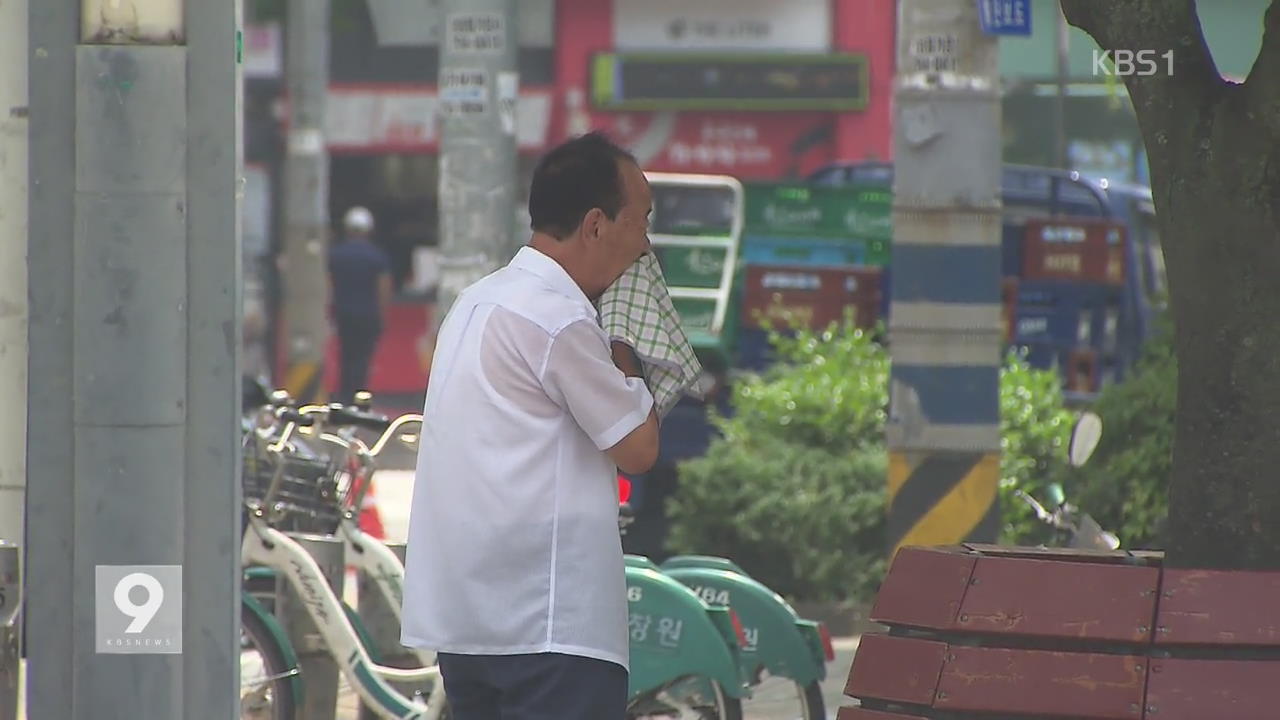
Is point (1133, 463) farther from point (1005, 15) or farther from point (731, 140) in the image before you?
point (731, 140)

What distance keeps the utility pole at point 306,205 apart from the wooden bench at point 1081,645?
50.7ft

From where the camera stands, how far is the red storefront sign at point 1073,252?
50.1ft

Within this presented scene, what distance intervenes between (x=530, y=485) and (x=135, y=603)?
3.89 feet

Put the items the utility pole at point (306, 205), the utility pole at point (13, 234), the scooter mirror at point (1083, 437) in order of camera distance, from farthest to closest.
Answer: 1. the utility pole at point (306, 205)
2. the scooter mirror at point (1083, 437)
3. the utility pole at point (13, 234)

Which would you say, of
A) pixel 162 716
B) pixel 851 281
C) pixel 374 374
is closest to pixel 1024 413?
pixel 851 281

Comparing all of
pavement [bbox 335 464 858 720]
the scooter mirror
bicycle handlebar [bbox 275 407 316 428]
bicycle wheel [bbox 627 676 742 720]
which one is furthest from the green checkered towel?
the scooter mirror

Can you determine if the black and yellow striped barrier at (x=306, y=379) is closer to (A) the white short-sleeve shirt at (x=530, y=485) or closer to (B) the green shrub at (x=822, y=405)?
(B) the green shrub at (x=822, y=405)

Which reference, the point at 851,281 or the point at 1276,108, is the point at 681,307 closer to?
the point at 851,281

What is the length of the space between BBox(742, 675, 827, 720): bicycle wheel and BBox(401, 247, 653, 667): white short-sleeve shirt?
92.3 inches

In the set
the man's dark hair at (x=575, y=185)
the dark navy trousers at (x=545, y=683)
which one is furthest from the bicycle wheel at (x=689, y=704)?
the man's dark hair at (x=575, y=185)

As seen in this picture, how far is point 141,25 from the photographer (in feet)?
14.0

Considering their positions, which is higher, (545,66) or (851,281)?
(545,66)

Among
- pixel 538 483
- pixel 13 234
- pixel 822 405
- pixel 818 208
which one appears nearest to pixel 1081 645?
pixel 538 483

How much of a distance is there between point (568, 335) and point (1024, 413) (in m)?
6.29
